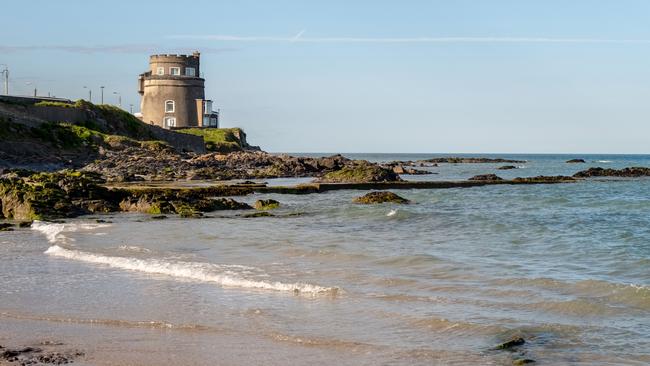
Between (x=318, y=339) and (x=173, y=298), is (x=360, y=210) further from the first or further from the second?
(x=318, y=339)

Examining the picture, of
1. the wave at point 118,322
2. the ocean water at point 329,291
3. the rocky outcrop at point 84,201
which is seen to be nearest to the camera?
the ocean water at point 329,291

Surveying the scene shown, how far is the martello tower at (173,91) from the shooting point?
2840 inches

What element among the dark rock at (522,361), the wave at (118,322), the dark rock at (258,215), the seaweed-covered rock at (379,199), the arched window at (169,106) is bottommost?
the wave at (118,322)

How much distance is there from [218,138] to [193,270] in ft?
195

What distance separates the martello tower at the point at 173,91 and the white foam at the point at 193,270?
182 ft

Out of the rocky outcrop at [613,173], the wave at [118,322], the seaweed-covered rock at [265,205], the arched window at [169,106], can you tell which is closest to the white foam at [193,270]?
the wave at [118,322]

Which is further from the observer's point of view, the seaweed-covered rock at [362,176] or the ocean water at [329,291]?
the seaweed-covered rock at [362,176]

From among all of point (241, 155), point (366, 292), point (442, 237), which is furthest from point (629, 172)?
point (366, 292)

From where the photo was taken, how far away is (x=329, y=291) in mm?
12688

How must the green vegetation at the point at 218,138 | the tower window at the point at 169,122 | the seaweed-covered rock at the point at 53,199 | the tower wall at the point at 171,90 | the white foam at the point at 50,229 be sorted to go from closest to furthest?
the white foam at the point at 50,229, the seaweed-covered rock at the point at 53,199, the green vegetation at the point at 218,138, the tower wall at the point at 171,90, the tower window at the point at 169,122

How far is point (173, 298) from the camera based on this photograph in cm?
1239

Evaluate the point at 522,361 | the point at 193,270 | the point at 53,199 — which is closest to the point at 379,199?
the point at 53,199

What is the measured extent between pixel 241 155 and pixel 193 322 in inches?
1921

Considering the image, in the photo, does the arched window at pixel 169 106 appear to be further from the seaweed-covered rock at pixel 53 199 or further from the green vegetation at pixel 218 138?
the seaweed-covered rock at pixel 53 199
